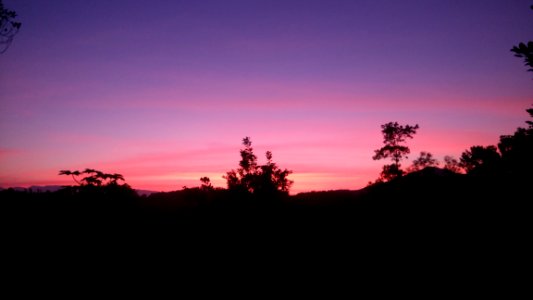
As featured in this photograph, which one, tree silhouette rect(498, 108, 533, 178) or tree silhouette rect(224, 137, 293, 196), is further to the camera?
tree silhouette rect(224, 137, 293, 196)

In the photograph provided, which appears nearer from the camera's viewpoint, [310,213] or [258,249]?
[258,249]

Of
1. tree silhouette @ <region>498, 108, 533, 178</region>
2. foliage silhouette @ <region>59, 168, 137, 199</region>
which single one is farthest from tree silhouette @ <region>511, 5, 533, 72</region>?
foliage silhouette @ <region>59, 168, 137, 199</region>

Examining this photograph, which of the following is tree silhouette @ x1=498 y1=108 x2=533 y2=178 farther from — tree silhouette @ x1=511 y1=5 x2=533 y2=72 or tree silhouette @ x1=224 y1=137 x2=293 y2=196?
tree silhouette @ x1=224 y1=137 x2=293 y2=196

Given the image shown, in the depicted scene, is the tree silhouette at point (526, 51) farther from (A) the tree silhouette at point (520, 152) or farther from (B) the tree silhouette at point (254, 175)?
(B) the tree silhouette at point (254, 175)

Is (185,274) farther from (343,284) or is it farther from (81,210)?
(81,210)

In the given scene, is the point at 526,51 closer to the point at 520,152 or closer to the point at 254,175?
the point at 520,152

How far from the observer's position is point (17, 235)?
1103 centimetres

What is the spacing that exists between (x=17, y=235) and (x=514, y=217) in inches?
648

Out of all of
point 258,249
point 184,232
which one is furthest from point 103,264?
point 258,249

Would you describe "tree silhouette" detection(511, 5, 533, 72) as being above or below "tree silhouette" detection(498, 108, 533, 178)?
above

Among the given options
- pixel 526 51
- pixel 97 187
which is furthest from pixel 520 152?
pixel 97 187

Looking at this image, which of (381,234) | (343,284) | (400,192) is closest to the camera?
(343,284)

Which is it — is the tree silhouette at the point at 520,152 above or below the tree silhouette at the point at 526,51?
below

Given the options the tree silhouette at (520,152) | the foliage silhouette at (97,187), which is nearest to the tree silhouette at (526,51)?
the tree silhouette at (520,152)
